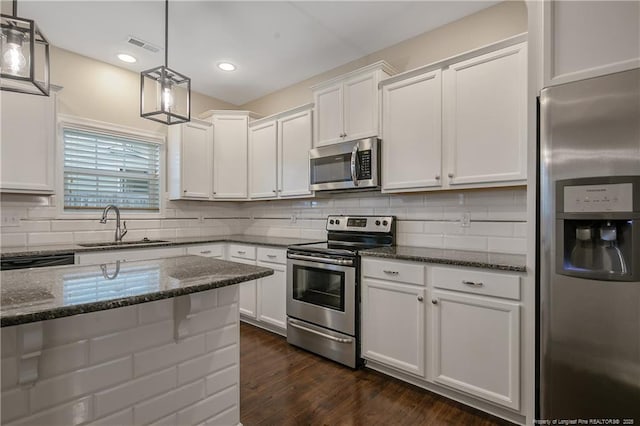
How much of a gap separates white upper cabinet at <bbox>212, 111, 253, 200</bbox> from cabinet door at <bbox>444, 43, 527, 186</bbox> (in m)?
2.49

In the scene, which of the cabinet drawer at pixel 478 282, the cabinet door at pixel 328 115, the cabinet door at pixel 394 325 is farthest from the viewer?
the cabinet door at pixel 328 115

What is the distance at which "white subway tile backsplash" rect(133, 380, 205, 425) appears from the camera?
1.19 metres

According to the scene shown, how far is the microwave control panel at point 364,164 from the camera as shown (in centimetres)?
272

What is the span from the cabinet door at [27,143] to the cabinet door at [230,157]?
1.59 metres

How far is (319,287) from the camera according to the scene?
2.72m

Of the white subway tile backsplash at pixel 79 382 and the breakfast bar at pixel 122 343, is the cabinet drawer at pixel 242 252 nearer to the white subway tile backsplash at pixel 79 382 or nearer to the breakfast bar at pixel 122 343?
the breakfast bar at pixel 122 343

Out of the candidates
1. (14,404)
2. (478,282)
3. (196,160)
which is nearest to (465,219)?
(478,282)

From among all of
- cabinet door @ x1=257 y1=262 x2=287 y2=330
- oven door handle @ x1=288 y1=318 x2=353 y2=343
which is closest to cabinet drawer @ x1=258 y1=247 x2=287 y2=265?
cabinet door @ x1=257 y1=262 x2=287 y2=330

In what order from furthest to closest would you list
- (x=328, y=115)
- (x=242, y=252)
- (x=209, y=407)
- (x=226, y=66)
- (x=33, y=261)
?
(x=242, y=252) < (x=226, y=66) < (x=328, y=115) < (x=33, y=261) < (x=209, y=407)

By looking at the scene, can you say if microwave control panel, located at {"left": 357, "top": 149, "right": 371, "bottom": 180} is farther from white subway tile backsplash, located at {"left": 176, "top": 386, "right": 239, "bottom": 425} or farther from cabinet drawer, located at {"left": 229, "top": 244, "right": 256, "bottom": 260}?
white subway tile backsplash, located at {"left": 176, "top": 386, "right": 239, "bottom": 425}

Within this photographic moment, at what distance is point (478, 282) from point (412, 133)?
48.8 inches

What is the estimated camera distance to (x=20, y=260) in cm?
235

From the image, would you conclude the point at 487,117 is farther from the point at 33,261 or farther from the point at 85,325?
the point at 33,261

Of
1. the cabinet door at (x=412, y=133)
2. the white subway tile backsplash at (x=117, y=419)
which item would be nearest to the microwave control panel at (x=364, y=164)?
the cabinet door at (x=412, y=133)
